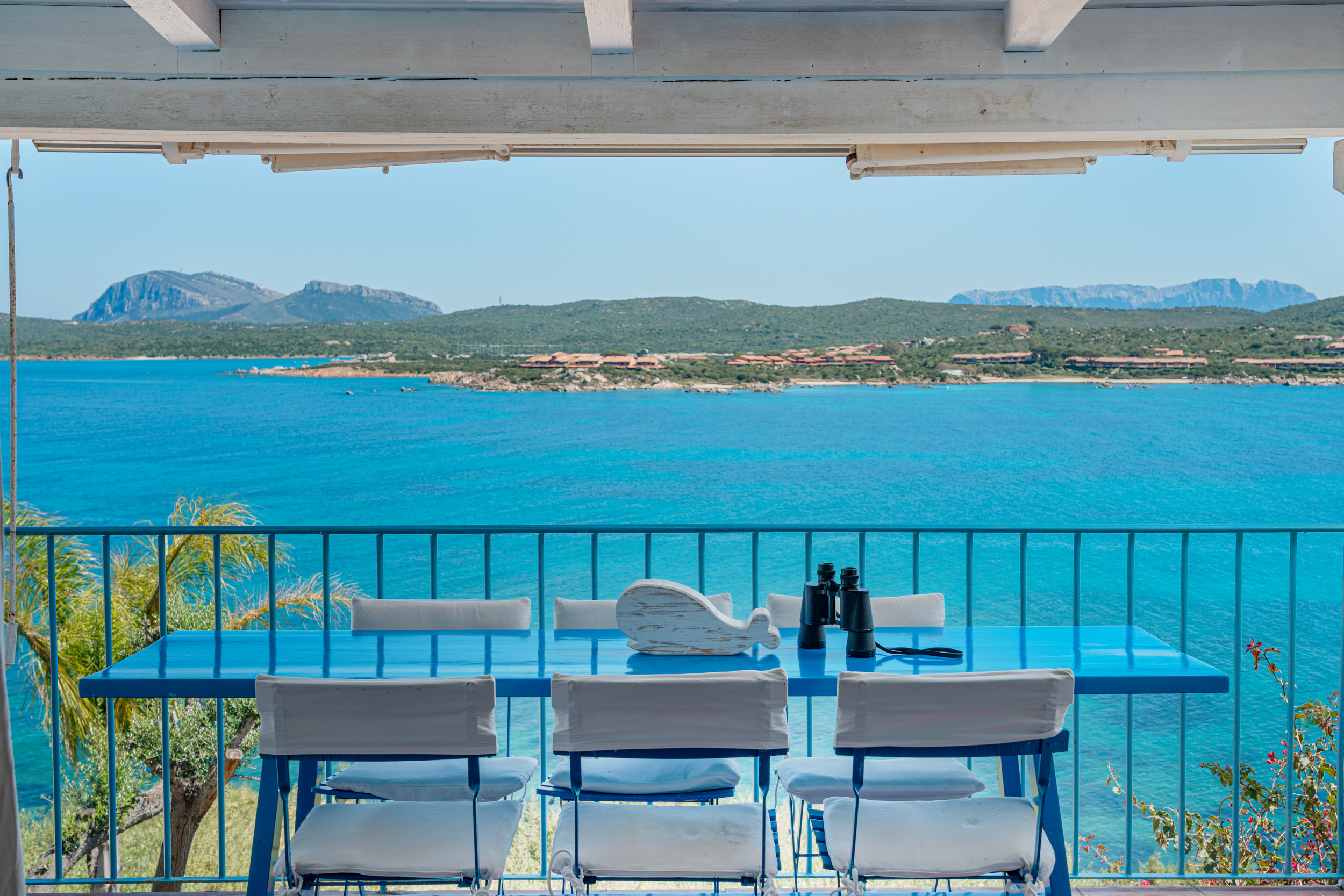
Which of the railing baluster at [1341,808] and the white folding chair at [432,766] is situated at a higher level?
the white folding chair at [432,766]

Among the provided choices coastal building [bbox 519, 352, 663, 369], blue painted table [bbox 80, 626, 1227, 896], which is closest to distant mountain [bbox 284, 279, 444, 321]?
coastal building [bbox 519, 352, 663, 369]

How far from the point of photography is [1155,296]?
4150 centimetres

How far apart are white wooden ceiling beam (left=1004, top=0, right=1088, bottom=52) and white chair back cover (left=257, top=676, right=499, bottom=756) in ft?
6.62

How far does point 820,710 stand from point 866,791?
559 inches

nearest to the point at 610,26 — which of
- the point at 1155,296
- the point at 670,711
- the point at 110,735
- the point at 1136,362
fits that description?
the point at 670,711

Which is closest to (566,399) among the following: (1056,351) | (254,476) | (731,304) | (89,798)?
(731,304)

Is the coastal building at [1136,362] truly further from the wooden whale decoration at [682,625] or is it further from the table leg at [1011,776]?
the wooden whale decoration at [682,625]

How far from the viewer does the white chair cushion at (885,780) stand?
2238mm

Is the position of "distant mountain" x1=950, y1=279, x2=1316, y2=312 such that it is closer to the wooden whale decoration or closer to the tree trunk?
the tree trunk

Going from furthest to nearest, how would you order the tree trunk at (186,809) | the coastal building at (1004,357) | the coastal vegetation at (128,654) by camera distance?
the coastal building at (1004,357)
the tree trunk at (186,809)
the coastal vegetation at (128,654)

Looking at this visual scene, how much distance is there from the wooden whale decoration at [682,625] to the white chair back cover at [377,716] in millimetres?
518

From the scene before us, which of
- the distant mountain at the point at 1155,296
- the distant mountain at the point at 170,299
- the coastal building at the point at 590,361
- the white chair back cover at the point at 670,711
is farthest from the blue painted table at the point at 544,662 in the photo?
the distant mountain at the point at 170,299

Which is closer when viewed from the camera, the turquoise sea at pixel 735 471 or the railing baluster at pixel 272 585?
the railing baluster at pixel 272 585

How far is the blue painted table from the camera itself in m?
2.10
